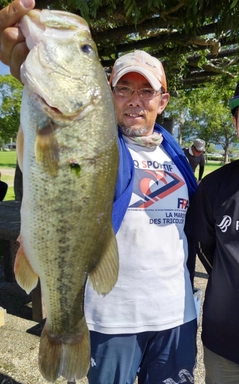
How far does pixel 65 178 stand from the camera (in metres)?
1.51

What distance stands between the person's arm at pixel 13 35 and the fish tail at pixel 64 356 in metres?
1.25

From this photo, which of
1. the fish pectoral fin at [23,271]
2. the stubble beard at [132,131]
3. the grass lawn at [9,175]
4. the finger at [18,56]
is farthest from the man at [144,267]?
the grass lawn at [9,175]

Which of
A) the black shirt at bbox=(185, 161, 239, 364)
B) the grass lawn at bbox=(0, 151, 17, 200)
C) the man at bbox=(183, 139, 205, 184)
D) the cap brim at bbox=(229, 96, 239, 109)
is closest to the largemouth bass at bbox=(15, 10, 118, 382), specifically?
the black shirt at bbox=(185, 161, 239, 364)

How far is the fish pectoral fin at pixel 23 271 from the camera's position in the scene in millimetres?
1621

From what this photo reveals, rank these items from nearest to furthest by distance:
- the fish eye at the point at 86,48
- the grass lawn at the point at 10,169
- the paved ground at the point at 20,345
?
1. the fish eye at the point at 86,48
2. the paved ground at the point at 20,345
3. the grass lawn at the point at 10,169

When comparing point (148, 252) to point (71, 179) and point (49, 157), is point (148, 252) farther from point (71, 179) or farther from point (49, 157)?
point (49, 157)

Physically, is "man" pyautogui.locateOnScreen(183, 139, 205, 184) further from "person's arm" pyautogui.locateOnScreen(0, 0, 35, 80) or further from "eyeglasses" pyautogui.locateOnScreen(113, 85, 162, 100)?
"person's arm" pyautogui.locateOnScreen(0, 0, 35, 80)

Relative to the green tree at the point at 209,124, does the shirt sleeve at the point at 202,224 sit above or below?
below

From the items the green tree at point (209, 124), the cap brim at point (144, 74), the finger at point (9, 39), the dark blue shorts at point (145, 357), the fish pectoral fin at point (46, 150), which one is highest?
the green tree at point (209, 124)

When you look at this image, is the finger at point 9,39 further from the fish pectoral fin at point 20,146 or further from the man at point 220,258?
the man at point 220,258

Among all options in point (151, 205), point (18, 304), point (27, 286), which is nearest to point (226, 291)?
point (151, 205)

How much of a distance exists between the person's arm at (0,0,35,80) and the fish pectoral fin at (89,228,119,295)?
2.97 feet

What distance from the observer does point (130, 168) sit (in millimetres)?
2082

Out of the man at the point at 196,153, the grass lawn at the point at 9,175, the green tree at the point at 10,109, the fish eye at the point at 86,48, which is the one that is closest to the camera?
the fish eye at the point at 86,48
